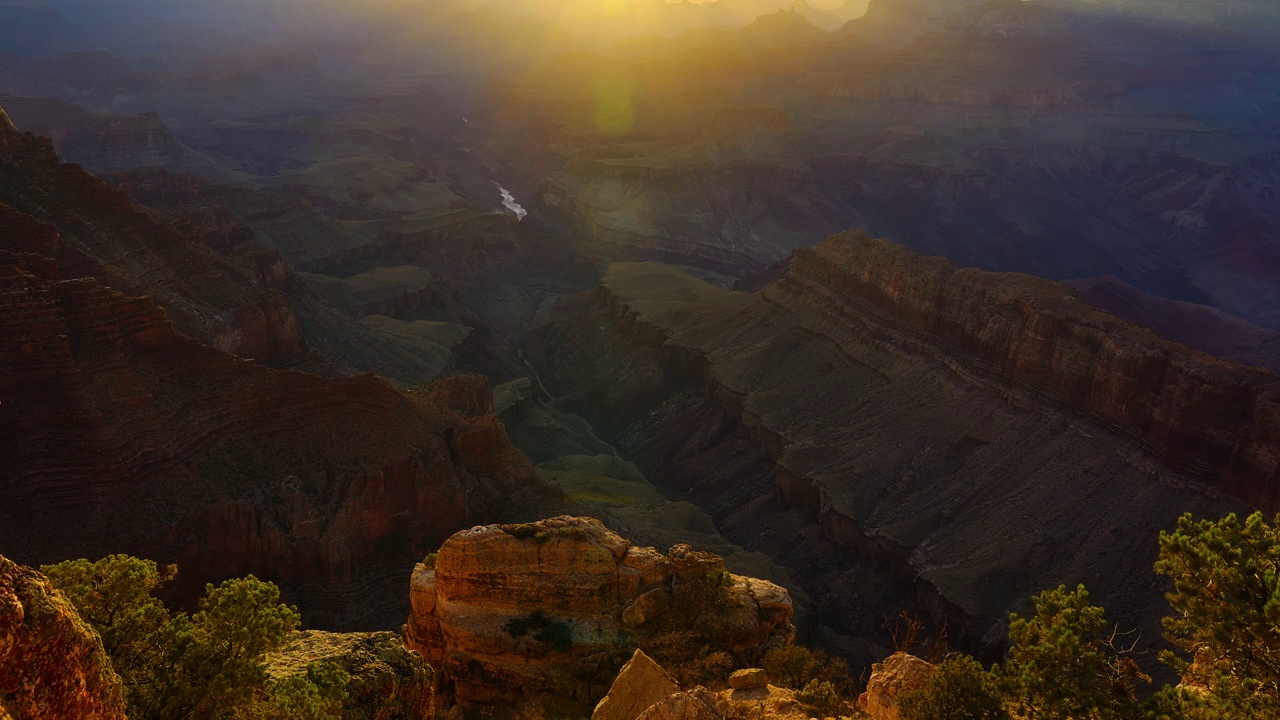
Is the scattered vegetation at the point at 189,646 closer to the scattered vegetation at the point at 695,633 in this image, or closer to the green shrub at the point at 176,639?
the green shrub at the point at 176,639

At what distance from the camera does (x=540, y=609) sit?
29547mm

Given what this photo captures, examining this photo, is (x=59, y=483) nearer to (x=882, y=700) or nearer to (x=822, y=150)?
(x=882, y=700)

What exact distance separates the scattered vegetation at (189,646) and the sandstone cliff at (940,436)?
3503 centimetres

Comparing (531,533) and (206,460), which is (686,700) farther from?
(206,460)

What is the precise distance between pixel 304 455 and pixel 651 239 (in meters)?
107

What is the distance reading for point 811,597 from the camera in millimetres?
54375

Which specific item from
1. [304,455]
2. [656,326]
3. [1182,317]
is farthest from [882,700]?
[1182,317]

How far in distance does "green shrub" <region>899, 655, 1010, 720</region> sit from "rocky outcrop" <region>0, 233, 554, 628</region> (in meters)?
25.8

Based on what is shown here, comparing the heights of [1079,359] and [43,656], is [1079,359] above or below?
below

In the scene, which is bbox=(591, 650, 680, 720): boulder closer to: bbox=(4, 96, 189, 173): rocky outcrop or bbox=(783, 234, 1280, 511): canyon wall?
bbox=(783, 234, 1280, 511): canyon wall

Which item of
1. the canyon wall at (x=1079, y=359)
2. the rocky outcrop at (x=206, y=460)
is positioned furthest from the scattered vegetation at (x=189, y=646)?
the canyon wall at (x=1079, y=359)

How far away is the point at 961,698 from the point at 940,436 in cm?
4179

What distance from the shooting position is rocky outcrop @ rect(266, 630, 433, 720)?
22.5 m

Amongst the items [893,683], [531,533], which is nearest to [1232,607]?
[893,683]
